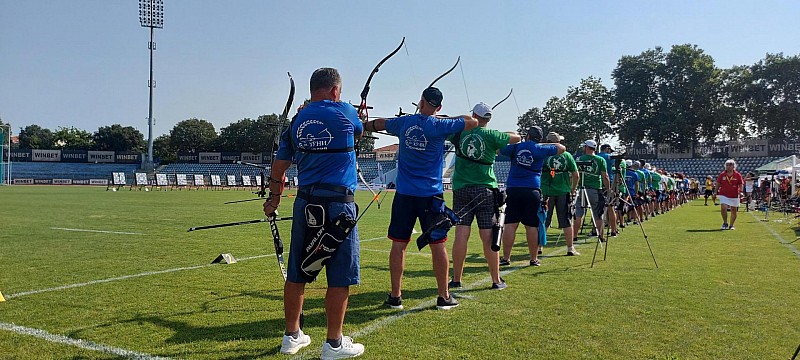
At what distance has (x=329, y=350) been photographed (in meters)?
3.80

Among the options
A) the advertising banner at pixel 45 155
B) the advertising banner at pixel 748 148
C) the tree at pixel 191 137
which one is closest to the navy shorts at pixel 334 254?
the advertising banner at pixel 748 148

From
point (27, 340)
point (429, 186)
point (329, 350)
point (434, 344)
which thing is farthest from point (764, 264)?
point (27, 340)

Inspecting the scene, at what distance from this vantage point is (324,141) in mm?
3945

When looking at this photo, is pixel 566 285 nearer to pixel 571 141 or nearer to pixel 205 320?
pixel 205 320

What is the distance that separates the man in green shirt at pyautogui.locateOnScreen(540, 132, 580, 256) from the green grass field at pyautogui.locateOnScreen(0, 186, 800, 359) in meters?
0.51

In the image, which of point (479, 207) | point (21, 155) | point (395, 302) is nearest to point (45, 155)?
point (21, 155)

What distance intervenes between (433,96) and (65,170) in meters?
90.7

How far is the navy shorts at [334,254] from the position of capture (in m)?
3.95

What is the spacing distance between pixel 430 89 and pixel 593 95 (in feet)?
223

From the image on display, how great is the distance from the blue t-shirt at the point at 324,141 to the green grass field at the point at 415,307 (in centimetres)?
126

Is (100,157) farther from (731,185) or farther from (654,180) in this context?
(731,185)

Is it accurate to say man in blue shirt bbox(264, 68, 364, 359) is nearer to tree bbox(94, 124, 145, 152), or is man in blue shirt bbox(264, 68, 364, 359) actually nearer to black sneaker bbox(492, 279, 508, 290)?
black sneaker bbox(492, 279, 508, 290)

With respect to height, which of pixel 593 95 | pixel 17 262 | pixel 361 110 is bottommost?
pixel 17 262

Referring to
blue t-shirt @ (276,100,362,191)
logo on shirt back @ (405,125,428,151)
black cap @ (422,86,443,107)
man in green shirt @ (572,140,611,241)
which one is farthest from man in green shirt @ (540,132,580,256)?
blue t-shirt @ (276,100,362,191)
